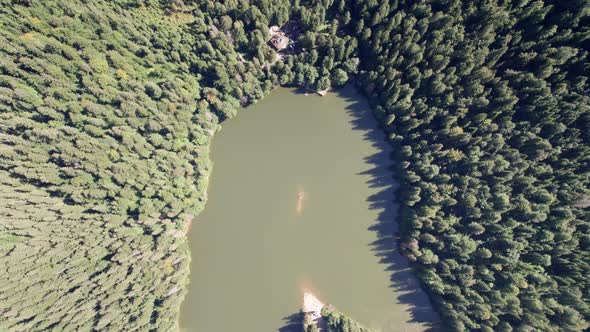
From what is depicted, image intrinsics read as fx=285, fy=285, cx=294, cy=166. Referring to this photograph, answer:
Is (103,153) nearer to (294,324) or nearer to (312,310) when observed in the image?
(294,324)

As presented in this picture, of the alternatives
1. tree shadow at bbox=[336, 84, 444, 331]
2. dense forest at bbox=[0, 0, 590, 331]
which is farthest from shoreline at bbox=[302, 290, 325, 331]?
dense forest at bbox=[0, 0, 590, 331]

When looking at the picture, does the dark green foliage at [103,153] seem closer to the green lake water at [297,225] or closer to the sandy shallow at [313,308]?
the green lake water at [297,225]

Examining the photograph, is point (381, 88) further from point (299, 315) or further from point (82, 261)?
point (82, 261)

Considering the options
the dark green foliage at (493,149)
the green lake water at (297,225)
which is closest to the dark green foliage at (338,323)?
the green lake water at (297,225)

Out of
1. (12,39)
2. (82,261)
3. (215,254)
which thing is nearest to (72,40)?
(12,39)

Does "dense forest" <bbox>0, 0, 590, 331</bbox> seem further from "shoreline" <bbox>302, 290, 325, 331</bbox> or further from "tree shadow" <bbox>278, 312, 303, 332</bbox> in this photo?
"tree shadow" <bbox>278, 312, 303, 332</bbox>

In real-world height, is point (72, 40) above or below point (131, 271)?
above
